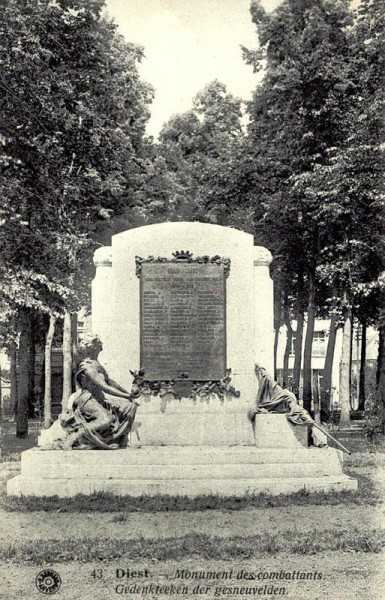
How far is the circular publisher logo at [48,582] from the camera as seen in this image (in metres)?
5.56

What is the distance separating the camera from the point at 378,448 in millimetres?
14477

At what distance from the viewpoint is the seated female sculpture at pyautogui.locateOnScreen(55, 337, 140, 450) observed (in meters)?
9.39

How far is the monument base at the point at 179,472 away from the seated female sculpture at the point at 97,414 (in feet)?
0.78

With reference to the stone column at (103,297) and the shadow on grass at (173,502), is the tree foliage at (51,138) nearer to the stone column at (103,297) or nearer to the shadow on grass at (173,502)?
the stone column at (103,297)

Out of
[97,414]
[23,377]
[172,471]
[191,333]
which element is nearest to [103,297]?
[191,333]

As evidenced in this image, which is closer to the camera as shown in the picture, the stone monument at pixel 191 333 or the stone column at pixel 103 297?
the stone monument at pixel 191 333

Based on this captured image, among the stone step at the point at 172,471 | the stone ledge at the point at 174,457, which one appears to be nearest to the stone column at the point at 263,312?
the stone ledge at the point at 174,457

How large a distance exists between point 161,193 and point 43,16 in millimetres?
Result: 10606

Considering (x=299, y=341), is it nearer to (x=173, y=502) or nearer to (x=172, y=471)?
(x=172, y=471)

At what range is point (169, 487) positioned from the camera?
29.1 ft

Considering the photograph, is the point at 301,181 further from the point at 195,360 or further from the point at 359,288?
the point at 195,360

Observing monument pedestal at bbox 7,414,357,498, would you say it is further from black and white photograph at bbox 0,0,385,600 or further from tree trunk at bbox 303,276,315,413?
tree trunk at bbox 303,276,315,413

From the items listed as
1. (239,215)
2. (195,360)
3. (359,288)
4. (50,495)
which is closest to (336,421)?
(359,288)

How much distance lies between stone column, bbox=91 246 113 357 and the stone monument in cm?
1
